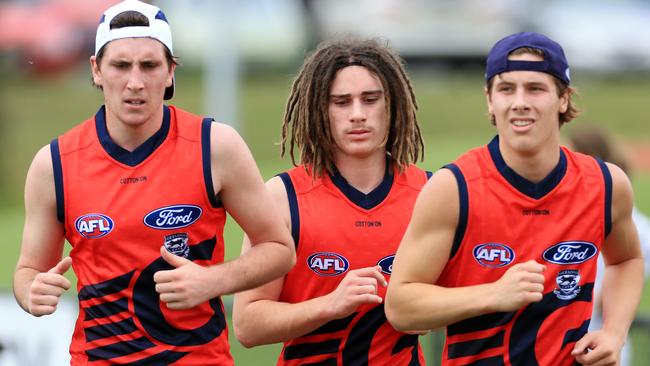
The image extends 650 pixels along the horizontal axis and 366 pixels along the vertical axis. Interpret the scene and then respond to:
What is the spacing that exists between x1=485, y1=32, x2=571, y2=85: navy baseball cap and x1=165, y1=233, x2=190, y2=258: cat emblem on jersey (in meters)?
1.35

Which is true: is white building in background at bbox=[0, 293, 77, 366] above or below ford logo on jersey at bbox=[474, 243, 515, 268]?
below

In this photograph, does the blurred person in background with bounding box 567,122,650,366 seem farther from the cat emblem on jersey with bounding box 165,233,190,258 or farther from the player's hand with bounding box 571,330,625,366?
the cat emblem on jersey with bounding box 165,233,190,258

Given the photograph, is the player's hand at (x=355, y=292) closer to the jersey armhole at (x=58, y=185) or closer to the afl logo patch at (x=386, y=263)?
the afl logo patch at (x=386, y=263)

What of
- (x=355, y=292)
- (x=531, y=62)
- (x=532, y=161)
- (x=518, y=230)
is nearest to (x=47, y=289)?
(x=355, y=292)

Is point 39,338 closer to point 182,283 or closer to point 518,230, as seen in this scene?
point 182,283

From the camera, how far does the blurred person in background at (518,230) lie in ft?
14.6

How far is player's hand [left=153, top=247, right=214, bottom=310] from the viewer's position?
15.0ft

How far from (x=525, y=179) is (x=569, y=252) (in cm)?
32

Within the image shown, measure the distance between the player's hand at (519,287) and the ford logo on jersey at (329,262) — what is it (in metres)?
0.91

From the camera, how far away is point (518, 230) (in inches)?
179

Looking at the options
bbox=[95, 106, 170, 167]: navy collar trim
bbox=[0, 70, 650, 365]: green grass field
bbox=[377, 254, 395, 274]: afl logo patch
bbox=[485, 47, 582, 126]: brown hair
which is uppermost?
bbox=[0, 70, 650, 365]: green grass field

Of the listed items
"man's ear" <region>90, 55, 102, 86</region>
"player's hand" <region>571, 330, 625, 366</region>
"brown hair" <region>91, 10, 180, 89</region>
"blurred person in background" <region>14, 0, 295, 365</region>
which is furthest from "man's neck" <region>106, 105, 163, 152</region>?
"player's hand" <region>571, 330, 625, 366</region>

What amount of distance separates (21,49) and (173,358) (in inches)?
1153

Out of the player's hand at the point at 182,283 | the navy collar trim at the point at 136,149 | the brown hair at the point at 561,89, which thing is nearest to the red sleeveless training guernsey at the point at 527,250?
the brown hair at the point at 561,89
